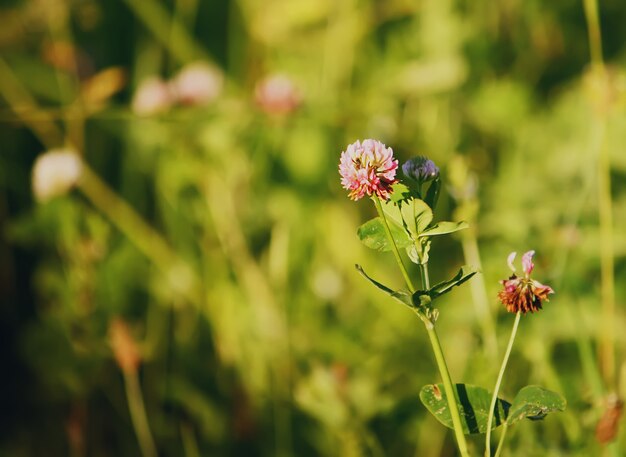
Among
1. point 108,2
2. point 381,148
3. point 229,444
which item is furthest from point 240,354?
point 108,2

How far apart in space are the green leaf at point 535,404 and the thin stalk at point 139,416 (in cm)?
65

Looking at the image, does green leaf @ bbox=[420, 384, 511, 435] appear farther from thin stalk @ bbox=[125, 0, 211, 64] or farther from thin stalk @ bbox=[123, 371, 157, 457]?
thin stalk @ bbox=[125, 0, 211, 64]

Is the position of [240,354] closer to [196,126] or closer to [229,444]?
[229,444]

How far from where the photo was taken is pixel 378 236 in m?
0.54

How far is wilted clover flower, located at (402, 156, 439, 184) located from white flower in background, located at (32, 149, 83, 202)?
32.8 inches

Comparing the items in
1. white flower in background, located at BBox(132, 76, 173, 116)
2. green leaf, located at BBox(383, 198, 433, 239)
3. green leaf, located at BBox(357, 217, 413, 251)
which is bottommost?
green leaf, located at BBox(357, 217, 413, 251)

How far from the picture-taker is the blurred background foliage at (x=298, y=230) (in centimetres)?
97

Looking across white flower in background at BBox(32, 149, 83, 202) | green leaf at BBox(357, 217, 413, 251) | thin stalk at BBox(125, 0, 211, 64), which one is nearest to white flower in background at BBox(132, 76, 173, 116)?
white flower in background at BBox(32, 149, 83, 202)

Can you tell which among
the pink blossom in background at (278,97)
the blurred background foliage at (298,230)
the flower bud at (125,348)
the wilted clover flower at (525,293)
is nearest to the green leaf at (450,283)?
the wilted clover flower at (525,293)

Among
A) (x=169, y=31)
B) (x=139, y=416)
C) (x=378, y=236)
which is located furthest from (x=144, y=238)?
(x=378, y=236)

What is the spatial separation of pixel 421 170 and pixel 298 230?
0.83 m

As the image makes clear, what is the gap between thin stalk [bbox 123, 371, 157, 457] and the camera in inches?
42.4

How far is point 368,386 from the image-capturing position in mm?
924

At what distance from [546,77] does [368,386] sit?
0.99 metres
